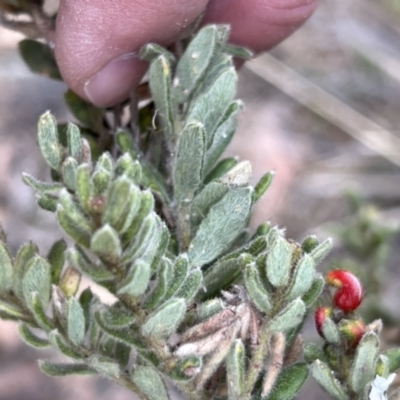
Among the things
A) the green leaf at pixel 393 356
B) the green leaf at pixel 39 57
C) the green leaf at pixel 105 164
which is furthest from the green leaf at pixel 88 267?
the green leaf at pixel 39 57

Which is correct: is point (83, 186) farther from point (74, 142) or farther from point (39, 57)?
point (39, 57)

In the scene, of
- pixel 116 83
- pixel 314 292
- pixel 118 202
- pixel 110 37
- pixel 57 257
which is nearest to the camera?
pixel 118 202

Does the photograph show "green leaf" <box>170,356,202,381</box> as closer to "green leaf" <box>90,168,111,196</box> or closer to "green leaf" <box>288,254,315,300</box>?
"green leaf" <box>288,254,315,300</box>

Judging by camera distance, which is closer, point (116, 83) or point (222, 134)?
point (222, 134)

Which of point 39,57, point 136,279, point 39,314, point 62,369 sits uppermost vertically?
point 136,279

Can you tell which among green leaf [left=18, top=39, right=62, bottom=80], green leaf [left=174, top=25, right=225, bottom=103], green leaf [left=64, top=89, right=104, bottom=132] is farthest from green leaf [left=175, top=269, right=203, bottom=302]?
green leaf [left=18, top=39, right=62, bottom=80]

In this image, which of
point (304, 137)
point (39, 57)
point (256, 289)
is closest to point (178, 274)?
point (256, 289)
